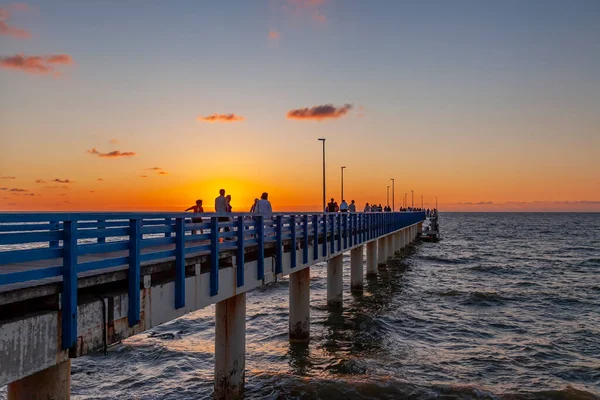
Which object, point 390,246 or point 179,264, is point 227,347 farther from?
point 390,246

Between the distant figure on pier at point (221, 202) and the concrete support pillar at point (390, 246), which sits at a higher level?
the distant figure on pier at point (221, 202)

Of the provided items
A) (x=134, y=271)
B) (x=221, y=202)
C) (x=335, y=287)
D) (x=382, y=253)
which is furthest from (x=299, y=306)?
(x=382, y=253)

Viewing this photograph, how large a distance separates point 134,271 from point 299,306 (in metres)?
11.5

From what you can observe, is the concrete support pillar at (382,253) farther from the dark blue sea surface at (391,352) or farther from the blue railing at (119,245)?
the blue railing at (119,245)

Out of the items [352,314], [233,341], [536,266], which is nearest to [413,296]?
[352,314]

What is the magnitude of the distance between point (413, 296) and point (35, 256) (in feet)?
85.1

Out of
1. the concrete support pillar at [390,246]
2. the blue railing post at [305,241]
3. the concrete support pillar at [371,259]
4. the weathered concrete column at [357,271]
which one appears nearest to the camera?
the blue railing post at [305,241]

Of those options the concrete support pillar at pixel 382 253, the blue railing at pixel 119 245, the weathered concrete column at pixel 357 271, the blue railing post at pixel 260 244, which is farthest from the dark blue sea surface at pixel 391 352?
the concrete support pillar at pixel 382 253

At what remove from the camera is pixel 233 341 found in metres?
12.2

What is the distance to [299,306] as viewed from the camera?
60.1ft

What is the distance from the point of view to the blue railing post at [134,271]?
24.4 ft

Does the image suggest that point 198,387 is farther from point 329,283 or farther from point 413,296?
point 413,296

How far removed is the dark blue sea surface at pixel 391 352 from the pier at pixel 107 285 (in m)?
3.30

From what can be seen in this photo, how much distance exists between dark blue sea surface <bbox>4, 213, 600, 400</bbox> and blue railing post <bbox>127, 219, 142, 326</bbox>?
671cm
